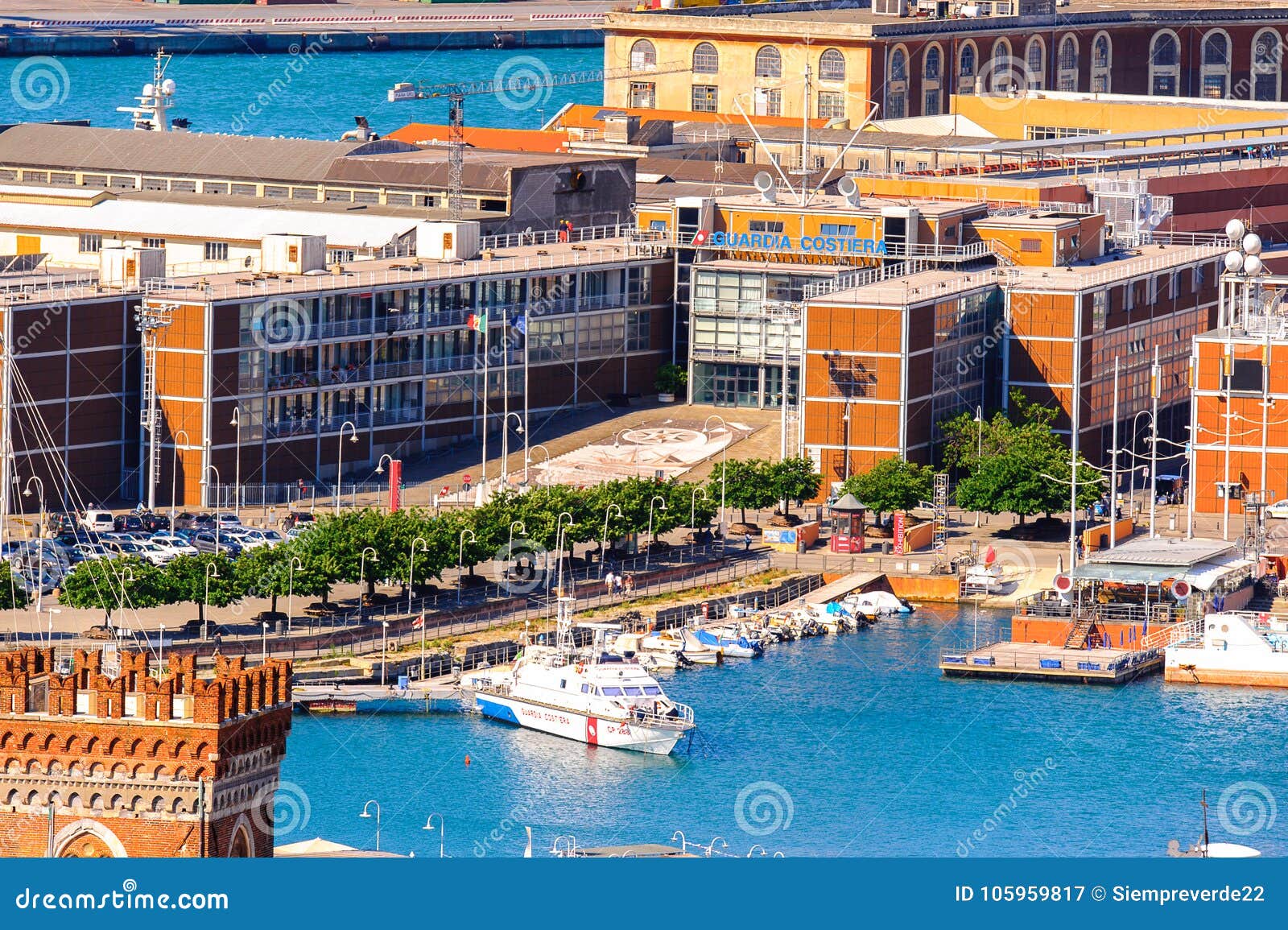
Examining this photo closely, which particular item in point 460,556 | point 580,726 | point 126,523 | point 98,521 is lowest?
point 580,726

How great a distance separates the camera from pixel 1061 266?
5295 inches

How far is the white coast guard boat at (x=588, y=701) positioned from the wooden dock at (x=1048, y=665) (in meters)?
11.1

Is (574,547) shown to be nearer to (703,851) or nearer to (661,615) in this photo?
(661,615)

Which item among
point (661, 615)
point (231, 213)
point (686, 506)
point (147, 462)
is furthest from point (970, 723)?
point (231, 213)

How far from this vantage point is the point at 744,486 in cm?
11569

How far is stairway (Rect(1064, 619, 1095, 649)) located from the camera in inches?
4104

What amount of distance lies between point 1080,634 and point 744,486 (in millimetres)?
15545

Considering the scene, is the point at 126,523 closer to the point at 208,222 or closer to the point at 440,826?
the point at 440,826

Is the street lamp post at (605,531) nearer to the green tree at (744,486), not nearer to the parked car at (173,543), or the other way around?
the green tree at (744,486)

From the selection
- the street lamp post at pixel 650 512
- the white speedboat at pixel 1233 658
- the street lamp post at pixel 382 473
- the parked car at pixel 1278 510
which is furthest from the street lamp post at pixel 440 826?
the parked car at pixel 1278 510

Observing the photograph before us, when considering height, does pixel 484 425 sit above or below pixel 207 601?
above

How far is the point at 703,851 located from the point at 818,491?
41455mm

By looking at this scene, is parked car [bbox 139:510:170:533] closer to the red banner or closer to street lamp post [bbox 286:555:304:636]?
the red banner

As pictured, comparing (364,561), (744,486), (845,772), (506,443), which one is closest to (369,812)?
(845,772)
